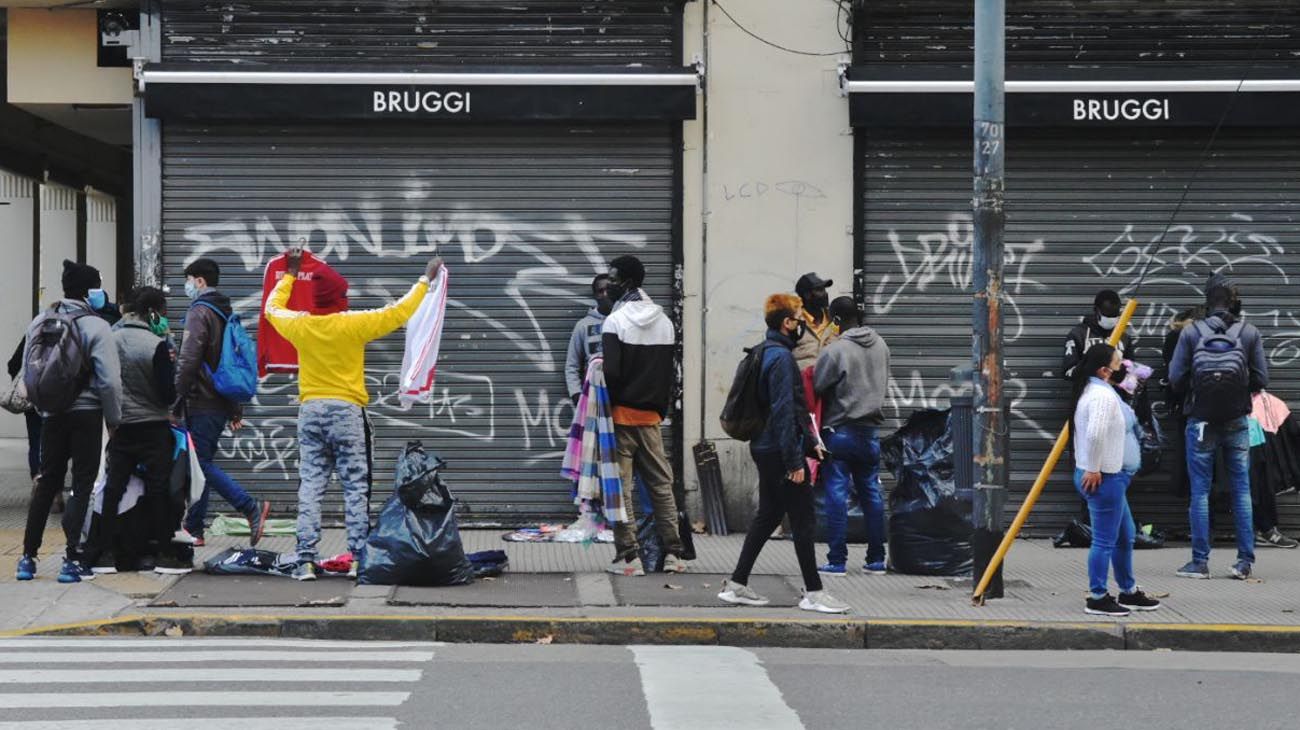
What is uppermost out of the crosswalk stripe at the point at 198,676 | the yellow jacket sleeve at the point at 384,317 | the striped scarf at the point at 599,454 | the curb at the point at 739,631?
the yellow jacket sleeve at the point at 384,317

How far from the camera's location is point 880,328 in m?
13.7

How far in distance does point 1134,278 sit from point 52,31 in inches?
347

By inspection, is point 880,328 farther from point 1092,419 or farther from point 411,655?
point 411,655

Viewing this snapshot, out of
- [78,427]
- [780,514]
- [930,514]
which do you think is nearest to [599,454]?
[780,514]

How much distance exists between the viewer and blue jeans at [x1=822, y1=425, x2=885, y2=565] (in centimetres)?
1135

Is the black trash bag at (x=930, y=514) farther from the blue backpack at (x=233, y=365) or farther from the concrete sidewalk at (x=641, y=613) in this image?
the blue backpack at (x=233, y=365)

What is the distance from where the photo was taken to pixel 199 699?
7.19 meters

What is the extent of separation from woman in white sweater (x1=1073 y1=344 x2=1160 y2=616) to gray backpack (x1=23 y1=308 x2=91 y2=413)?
5.92 m

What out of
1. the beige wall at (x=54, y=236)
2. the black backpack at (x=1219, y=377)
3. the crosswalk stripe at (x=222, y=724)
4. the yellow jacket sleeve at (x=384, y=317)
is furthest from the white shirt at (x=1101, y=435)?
the beige wall at (x=54, y=236)

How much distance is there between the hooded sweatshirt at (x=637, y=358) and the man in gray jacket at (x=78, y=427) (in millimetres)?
3032

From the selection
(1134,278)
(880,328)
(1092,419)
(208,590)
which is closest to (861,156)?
(880,328)

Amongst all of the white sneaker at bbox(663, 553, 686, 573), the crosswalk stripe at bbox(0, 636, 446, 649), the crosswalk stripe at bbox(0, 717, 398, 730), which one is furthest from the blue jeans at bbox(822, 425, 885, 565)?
the crosswalk stripe at bbox(0, 717, 398, 730)

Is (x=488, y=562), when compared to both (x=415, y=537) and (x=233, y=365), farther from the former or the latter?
(x=233, y=365)

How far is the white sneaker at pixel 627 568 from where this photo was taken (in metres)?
11.0
